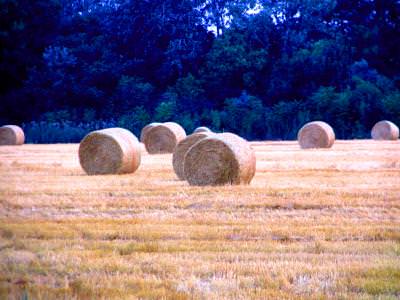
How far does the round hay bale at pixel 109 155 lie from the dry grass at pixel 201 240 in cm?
246

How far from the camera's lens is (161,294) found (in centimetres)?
490

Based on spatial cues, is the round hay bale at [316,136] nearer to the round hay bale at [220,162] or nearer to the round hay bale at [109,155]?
the round hay bale at [109,155]

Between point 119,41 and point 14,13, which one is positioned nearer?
point 14,13

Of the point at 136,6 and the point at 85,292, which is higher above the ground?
the point at 136,6

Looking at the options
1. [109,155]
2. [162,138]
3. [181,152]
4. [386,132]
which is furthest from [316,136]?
[109,155]

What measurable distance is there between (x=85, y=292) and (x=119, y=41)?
33416mm

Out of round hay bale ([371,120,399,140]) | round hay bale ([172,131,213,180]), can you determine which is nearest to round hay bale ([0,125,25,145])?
round hay bale ([371,120,399,140])

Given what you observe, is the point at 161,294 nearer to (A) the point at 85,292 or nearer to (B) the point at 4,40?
(A) the point at 85,292

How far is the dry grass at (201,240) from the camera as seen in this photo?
5.08 m

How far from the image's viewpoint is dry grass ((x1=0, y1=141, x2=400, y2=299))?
508cm

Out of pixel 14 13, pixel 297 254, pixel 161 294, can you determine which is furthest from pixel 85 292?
pixel 14 13

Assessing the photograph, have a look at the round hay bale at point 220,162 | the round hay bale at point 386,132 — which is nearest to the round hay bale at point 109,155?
the round hay bale at point 220,162

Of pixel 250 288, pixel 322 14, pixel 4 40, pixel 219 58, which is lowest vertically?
pixel 250 288

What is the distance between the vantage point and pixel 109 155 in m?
14.6
